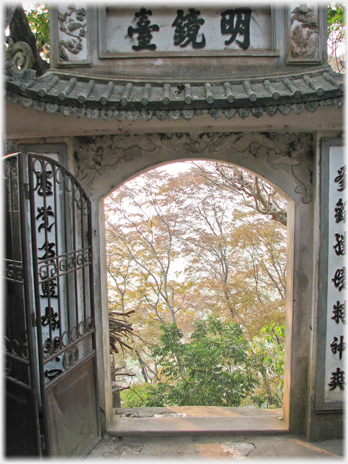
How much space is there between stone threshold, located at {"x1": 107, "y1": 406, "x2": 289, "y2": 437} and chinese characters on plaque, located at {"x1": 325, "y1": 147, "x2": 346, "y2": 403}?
35.6 inches

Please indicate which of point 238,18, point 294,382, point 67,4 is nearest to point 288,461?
point 294,382

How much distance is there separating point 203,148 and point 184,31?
1.27 metres

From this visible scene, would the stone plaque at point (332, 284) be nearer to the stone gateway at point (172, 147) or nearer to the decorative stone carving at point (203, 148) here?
the stone gateway at point (172, 147)

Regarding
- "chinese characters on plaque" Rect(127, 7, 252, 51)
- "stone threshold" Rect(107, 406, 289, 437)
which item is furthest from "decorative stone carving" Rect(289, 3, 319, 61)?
"stone threshold" Rect(107, 406, 289, 437)

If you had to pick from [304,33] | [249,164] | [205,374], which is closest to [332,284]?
[249,164]

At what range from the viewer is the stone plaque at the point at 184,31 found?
12.1 feet

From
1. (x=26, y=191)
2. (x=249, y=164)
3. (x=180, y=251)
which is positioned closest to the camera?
(x=26, y=191)

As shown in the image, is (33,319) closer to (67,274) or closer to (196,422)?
(67,274)

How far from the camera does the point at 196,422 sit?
4.41 meters

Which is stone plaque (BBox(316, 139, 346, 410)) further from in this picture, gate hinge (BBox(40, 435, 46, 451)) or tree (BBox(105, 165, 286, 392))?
tree (BBox(105, 165, 286, 392))

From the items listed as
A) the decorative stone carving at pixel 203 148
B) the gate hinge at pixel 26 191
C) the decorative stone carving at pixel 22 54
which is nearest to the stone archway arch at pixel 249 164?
the decorative stone carving at pixel 203 148

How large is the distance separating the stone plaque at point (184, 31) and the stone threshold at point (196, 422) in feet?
14.6

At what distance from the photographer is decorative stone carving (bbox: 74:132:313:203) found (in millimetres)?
3875

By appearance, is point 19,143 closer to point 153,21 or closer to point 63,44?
point 63,44
